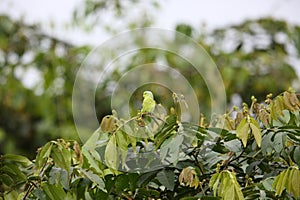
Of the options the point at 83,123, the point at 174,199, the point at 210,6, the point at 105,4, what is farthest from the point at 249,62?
the point at 174,199

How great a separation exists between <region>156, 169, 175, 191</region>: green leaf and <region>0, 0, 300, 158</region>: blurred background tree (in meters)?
2.48

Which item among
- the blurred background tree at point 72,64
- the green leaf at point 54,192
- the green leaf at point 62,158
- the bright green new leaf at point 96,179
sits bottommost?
the green leaf at point 54,192

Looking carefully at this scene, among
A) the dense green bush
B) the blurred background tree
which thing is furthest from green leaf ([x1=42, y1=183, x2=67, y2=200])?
the blurred background tree

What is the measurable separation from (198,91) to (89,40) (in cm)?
95

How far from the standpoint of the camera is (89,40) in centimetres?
386

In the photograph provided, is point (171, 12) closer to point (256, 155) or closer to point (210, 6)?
point (210, 6)

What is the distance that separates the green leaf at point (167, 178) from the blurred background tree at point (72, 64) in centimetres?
248

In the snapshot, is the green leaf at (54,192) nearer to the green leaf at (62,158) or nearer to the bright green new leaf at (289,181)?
the green leaf at (62,158)

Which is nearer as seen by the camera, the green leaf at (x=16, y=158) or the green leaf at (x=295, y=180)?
the green leaf at (x=295, y=180)

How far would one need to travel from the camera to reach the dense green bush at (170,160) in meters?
0.84

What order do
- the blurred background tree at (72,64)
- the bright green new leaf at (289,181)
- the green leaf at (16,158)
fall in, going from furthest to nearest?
the blurred background tree at (72,64), the green leaf at (16,158), the bright green new leaf at (289,181)

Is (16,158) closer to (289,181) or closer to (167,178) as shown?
(167,178)

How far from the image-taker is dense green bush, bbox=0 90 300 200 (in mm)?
839

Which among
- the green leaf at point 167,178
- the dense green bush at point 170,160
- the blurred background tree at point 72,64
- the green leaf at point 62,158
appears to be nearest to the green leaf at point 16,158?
the dense green bush at point 170,160
